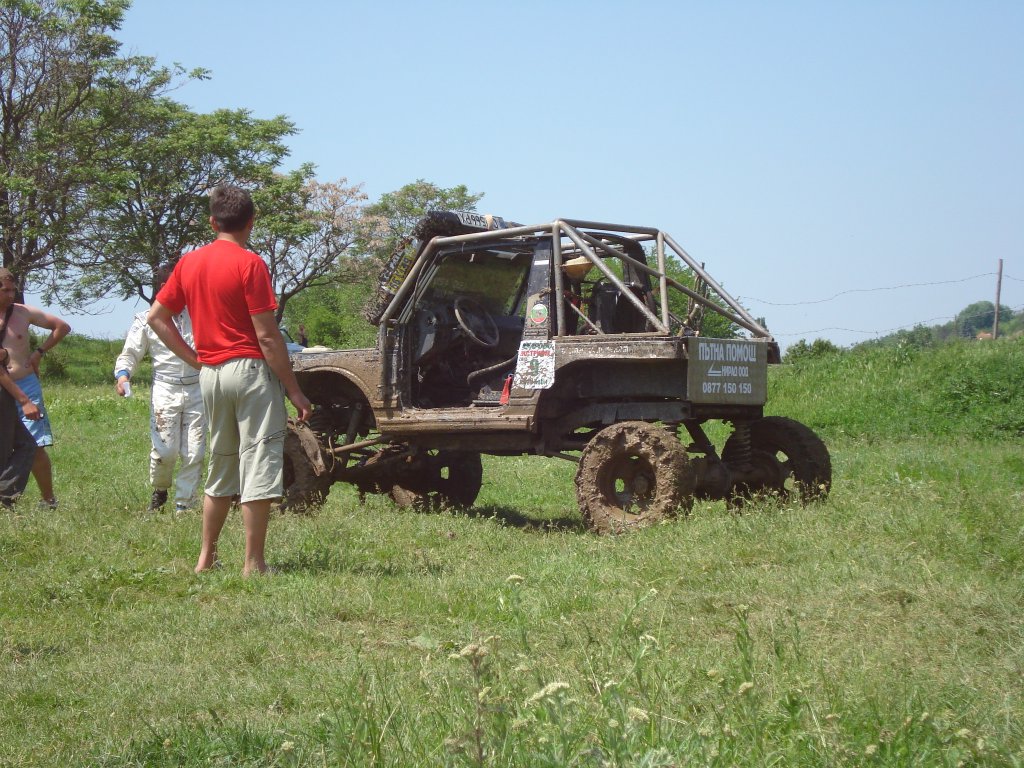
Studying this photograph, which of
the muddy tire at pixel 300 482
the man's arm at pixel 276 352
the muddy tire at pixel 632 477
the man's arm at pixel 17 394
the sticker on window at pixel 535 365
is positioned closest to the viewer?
the man's arm at pixel 276 352

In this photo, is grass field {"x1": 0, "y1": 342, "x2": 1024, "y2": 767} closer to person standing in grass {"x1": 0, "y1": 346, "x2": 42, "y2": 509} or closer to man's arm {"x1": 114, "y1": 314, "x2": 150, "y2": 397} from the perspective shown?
person standing in grass {"x1": 0, "y1": 346, "x2": 42, "y2": 509}

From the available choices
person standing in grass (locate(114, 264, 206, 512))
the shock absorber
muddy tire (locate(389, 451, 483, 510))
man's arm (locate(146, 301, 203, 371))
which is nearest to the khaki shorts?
man's arm (locate(146, 301, 203, 371))

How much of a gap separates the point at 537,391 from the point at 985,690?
4.68 m

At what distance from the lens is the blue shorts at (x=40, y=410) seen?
8453mm

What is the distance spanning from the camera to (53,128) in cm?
2928

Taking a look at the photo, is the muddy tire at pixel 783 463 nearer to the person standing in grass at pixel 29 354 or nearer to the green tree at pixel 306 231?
the person standing in grass at pixel 29 354

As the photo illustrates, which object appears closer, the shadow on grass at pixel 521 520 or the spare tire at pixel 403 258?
the shadow on grass at pixel 521 520

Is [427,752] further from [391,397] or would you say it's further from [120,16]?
[120,16]

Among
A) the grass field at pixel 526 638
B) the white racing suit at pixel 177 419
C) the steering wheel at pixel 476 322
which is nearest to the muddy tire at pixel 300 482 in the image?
the grass field at pixel 526 638

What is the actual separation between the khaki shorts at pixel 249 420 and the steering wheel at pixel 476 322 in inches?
121

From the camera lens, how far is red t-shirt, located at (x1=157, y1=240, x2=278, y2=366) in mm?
5730

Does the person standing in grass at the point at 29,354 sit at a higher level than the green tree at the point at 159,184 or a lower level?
lower

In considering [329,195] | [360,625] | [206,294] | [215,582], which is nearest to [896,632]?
[360,625]

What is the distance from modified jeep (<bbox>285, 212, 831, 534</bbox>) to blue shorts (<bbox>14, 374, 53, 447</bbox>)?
181 cm
